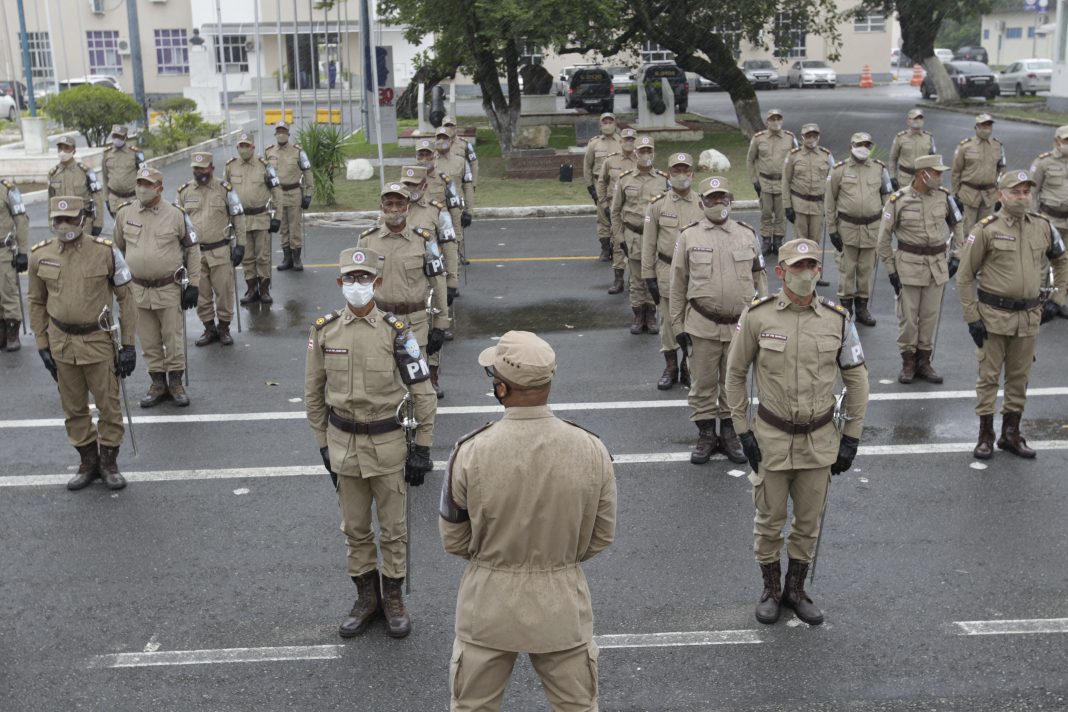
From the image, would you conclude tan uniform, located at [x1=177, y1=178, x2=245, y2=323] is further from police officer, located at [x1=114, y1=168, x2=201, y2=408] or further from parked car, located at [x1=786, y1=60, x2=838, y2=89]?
parked car, located at [x1=786, y1=60, x2=838, y2=89]

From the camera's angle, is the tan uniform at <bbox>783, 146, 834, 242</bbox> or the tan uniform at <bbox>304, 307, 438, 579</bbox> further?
the tan uniform at <bbox>783, 146, 834, 242</bbox>

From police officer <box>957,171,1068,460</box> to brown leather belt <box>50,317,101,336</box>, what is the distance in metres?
6.65

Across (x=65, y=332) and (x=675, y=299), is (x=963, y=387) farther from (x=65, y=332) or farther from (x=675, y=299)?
(x=65, y=332)

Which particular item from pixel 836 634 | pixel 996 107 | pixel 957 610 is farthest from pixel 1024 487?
pixel 996 107

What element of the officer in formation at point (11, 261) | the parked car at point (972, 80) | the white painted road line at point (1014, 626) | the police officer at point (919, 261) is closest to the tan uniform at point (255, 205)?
the officer in formation at point (11, 261)

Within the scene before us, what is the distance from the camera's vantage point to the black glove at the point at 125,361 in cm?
919

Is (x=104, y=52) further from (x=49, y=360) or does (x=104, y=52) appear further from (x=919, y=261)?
(x=919, y=261)

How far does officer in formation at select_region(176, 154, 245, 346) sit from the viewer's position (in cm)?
1344

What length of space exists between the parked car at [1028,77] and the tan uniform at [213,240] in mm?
42347

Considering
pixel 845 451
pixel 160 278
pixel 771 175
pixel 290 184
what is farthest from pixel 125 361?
pixel 771 175

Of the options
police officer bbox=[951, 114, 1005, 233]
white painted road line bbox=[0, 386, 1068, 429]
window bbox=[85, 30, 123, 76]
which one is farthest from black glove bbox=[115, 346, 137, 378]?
window bbox=[85, 30, 123, 76]

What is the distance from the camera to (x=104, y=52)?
68.2m

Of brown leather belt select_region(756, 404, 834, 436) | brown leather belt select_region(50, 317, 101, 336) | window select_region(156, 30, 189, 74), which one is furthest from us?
window select_region(156, 30, 189, 74)

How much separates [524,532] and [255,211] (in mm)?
11479
